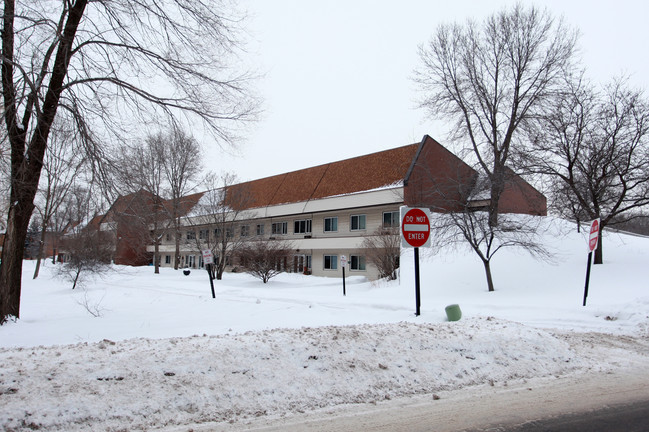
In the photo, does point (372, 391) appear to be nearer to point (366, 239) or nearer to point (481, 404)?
point (481, 404)

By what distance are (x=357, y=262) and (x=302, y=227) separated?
7644mm

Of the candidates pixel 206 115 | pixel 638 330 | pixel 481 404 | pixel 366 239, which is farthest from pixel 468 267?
pixel 481 404

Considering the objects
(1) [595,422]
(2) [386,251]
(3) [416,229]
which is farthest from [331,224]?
(1) [595,422]

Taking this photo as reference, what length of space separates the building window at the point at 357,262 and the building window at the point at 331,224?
129 inches

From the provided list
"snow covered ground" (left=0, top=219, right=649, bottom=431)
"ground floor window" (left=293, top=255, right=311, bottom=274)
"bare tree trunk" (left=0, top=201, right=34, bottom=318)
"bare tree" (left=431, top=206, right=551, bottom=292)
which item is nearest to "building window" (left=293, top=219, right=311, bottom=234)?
"ground floor window" (left=293, top=255, right=311, bottom=274)

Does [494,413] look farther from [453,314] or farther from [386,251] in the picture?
[386,251]

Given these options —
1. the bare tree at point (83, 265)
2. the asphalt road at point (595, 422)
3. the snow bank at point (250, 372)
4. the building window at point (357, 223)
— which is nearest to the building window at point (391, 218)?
the building window at point (357, 223)

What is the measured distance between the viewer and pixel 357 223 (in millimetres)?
33781

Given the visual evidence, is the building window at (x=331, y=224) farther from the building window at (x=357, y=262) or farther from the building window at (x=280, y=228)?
the building window at (x=280, y=228)

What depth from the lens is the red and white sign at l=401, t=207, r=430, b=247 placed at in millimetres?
9406

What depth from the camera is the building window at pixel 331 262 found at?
114ft

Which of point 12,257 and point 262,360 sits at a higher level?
point 12,257

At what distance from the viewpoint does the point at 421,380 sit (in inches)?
222

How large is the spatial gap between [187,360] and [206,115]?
5949 mm
